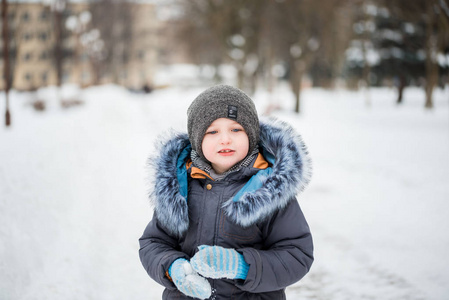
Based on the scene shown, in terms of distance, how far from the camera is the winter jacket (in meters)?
1.72

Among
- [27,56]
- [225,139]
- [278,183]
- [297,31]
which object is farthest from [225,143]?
[27,56]

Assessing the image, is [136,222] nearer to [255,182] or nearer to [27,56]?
[255,182]

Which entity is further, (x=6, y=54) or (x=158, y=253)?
(x=6, y=54)

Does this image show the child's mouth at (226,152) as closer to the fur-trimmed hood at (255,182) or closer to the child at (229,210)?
the child at (229,210)

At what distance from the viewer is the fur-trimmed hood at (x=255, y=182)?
5.82ft

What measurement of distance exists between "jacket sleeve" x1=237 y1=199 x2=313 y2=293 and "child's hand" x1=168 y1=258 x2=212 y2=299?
0.16 metres

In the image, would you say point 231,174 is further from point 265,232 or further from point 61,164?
point 61,164

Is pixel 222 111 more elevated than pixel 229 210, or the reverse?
pixel 222 111

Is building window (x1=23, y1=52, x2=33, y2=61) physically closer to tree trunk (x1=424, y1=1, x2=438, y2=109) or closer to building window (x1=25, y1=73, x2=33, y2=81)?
building window (x1=25, y1=73, x2=33, y2=81)

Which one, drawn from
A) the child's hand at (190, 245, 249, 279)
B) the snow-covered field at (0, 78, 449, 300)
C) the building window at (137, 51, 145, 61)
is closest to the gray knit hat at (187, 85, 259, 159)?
the snow-covered field at (0, 78, 449, 300)

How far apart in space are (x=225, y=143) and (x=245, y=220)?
41cm

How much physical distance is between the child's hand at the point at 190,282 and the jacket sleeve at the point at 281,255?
0.51 ft

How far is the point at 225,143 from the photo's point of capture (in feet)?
6.30

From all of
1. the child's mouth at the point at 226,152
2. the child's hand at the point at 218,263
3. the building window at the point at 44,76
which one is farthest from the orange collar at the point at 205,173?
the building window at the point at 44,76
